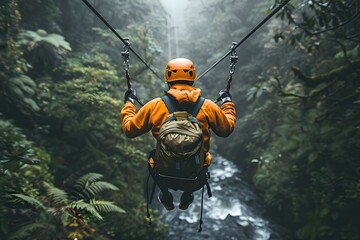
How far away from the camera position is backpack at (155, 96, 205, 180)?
307 cm

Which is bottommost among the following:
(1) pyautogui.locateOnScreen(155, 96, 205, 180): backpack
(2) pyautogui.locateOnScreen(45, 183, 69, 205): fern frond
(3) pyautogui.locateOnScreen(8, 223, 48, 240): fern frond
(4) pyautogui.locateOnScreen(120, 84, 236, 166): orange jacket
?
(3) pyautogui.locateOnScreen(8, 223, 48, 240): fern frond

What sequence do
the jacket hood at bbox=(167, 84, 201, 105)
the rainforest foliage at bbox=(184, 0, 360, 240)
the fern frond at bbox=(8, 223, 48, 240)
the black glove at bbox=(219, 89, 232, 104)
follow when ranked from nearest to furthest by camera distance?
1. the jacket hood at bbox=(167, 84, 201, 105)
2. the black glove at bbox=(219, 89, 232, 104)
3. the fern frond at bbox=(8, 223, 48, 240)
4. the rainforest foliage at bbox=(184, 0, 360, 240)

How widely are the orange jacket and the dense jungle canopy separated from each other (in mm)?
1918

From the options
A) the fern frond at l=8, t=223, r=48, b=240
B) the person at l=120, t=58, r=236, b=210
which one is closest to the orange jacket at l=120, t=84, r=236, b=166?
the person at l=120, t=58, r=236, b=210

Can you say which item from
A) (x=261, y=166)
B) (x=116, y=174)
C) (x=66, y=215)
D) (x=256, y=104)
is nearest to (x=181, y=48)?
(x=256, y=104)

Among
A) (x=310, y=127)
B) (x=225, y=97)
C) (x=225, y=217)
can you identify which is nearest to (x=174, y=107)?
(x=225, y=97)

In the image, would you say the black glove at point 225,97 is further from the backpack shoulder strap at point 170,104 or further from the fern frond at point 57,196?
the fern frond at point 57,196

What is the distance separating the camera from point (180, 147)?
306cm

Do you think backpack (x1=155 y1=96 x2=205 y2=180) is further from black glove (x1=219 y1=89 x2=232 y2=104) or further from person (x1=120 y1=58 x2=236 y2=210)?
black glove (x1=219 y1=89 x2=232 y2=104)

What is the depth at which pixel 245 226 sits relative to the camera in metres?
9.63

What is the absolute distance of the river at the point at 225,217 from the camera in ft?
29.9

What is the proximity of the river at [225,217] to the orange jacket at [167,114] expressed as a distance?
20.2ft

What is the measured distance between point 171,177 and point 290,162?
27.5 ft

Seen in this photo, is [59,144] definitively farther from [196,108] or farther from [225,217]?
[196,108]
